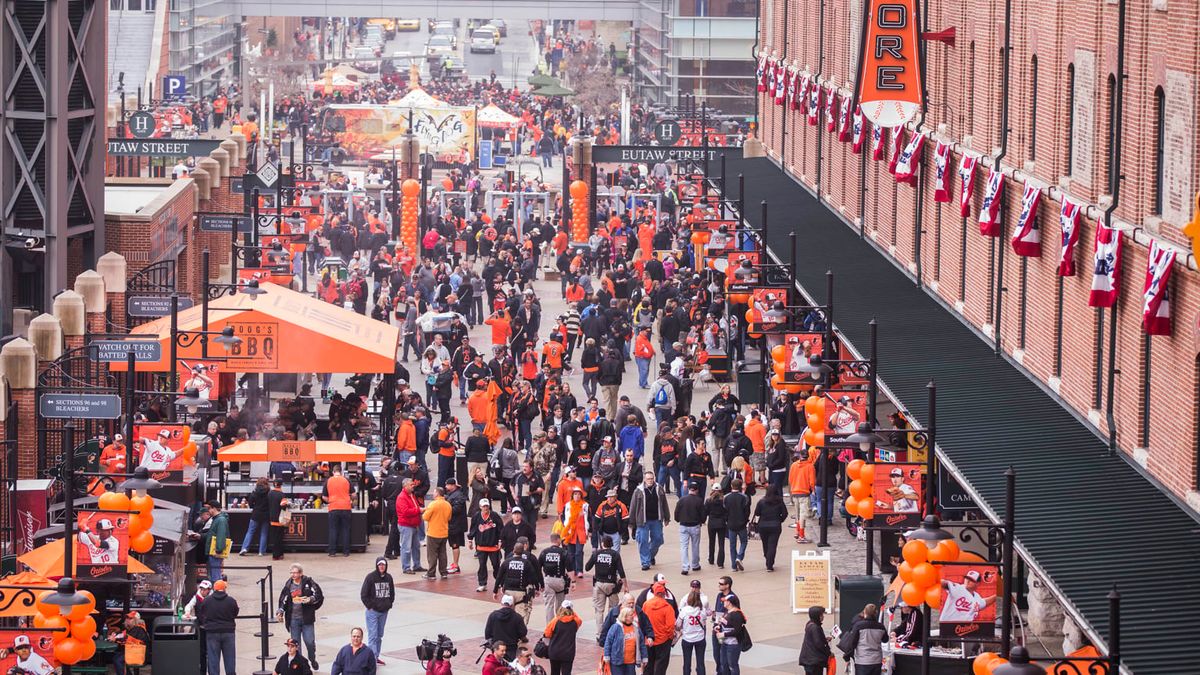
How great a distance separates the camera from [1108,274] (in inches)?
1057

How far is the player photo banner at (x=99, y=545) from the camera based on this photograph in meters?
25.2

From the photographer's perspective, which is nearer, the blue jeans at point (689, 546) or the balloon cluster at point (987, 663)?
the balloon cluster at point (987, 663)

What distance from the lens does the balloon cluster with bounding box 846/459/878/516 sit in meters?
26.4

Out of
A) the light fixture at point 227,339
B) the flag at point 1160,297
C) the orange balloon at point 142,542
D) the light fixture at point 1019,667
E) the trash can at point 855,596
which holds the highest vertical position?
the flag at point 1160,297

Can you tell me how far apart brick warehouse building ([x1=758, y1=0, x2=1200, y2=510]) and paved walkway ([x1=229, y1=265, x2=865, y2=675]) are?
4.44 meters

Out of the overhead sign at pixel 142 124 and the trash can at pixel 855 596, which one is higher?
the overhead sign at pixel 142 124

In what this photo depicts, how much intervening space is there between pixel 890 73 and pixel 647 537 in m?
9.54

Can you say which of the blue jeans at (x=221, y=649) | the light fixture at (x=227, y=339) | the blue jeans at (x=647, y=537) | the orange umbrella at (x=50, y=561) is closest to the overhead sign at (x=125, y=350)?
the light fixture at (x=227, y=339)

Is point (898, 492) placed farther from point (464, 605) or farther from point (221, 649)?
point (221, 649)

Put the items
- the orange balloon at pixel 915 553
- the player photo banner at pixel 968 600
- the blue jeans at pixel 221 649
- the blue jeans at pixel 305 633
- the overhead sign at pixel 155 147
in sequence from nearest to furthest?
the orange balloon at pixel 915 553 → the player photo banner at pixel 968 600 → the blue jeans at pixel 221 649 → the blue jeans at pixel 305 633 → the overhead sign at pixel 155 147

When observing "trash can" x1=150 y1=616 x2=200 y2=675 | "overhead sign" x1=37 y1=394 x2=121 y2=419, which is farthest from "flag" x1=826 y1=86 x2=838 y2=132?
"trash can" x1=150 y1=616 x2=200 y2=675

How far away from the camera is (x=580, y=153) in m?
68.0

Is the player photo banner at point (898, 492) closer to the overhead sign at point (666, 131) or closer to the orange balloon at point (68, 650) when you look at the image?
the orange balloon at point (68, 650)

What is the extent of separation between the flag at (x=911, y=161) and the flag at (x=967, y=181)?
4.04 metres
